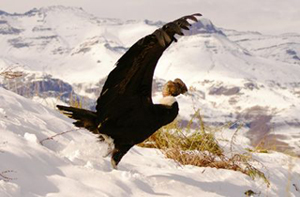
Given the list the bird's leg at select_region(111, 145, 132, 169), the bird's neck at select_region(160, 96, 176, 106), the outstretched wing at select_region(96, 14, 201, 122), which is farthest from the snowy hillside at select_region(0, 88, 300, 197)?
the bird's neck at select_region(160, 96, 176, 106)

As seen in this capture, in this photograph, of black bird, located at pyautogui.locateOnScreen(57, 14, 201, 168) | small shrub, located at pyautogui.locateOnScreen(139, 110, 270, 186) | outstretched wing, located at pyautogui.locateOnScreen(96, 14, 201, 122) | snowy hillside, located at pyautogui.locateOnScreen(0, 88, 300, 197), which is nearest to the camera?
snowy hillside, located at pyautogui.locateOnScreen(0, 88, 300, 197)

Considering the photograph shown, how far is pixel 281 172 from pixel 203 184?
186 centimetres

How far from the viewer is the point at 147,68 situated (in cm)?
386

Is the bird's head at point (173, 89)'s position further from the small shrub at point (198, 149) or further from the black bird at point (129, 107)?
the small shrub at point (198, 149)

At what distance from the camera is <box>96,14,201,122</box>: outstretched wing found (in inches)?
137

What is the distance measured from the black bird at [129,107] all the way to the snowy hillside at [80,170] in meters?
0.27

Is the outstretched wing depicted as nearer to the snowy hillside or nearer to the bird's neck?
the bird's neck

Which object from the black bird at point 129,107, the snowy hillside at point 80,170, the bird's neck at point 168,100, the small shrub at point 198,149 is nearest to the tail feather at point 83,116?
the black bird at point 129,107

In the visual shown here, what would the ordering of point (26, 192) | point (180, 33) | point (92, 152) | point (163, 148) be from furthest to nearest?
1. point (163, 148)
2. point (92, 152)
3. point (180, 33)
4. point (26, 192)

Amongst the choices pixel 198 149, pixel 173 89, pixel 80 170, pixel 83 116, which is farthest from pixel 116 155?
pixel 198 149

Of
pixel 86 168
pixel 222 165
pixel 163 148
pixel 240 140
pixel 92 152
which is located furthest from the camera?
pixel 240 140

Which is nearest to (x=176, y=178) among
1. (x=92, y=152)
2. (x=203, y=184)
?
(x=203, y=184)

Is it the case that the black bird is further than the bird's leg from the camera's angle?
No

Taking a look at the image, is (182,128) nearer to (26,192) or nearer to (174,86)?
(174,86)
